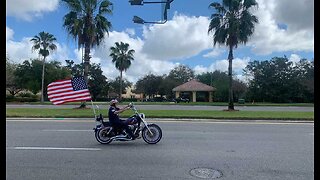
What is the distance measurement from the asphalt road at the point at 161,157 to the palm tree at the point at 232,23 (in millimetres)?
18282

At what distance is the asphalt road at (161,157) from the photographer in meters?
5.86

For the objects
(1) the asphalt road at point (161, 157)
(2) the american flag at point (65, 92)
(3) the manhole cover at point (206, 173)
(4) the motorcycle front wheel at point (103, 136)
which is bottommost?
(3) the manhole cover at point (206, 173)

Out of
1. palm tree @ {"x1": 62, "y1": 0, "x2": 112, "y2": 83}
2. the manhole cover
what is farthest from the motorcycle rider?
palm tree @ {"x1": 62, "y1": 0, "x2": 112, "y2": 83}

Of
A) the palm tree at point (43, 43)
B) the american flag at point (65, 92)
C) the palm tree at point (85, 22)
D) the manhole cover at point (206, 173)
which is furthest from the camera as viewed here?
the palm tree at point (43, 43)

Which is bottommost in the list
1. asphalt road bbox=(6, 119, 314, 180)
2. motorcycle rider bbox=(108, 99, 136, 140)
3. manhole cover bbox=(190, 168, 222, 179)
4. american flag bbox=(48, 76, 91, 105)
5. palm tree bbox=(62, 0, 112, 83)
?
manhole cover bbox=(190, 168, 222, 179)

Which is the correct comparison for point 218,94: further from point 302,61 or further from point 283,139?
point 283,139

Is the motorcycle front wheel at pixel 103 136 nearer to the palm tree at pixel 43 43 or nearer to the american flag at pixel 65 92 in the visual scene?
the american flag at pixel 65 92

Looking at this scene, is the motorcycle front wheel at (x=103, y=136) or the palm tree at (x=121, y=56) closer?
the motorcycle front wheel at (x=103, y=136)

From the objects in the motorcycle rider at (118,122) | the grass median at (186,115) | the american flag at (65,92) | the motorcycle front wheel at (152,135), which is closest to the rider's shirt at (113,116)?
the motorcycle rider at (118,122)

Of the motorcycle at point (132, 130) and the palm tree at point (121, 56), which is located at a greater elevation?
the palm tree at point (121, 56)

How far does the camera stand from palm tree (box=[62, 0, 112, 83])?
27328 mm

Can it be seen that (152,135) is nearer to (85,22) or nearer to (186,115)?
(186,115)

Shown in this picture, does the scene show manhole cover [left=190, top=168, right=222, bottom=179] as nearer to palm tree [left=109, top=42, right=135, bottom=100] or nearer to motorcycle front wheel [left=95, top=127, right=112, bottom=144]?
motorcycle front wheel [left=95, top=127, right=112, bottom=144]

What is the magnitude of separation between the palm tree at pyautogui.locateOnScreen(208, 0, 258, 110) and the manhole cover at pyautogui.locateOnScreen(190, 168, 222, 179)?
71.5ft
